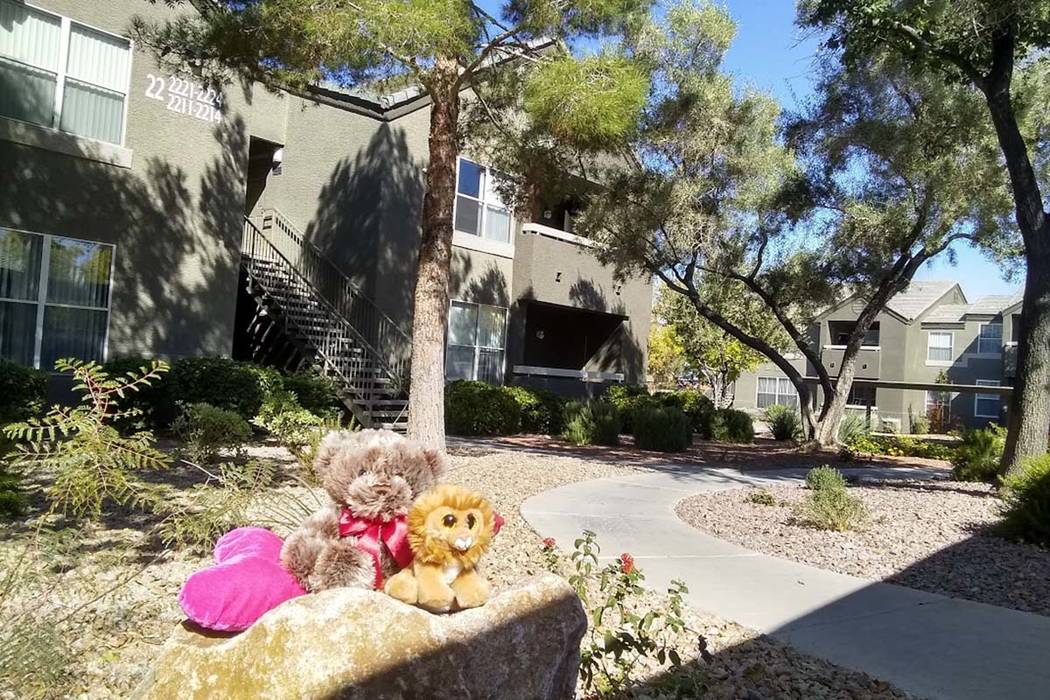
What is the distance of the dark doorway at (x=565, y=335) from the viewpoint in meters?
23.0

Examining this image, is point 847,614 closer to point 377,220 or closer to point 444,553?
point 444,553

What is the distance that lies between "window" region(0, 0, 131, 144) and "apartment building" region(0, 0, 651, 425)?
21 millimetres

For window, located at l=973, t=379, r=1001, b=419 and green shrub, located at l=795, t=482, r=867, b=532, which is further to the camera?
window, located at l=973, t=379, r=1001, b=419

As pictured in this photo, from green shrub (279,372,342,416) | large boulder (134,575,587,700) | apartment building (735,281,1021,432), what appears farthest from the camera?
apartment building (735,281,1021,432)

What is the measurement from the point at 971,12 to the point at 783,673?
31.2 ft

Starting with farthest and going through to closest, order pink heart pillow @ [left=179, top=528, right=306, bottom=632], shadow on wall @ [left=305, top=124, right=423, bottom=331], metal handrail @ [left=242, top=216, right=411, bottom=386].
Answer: shadow on wall @ [left=305, top=124, right=423, bottom=331] → metal handrail @ [left=242, top=216, right=411, bottom=386] → pink heart pillow @ [left=179, top=528, right=306, bottom=632]

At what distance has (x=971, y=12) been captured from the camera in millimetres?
10195

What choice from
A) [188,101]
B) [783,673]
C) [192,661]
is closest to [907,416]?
[188,101]

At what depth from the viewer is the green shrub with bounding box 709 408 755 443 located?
22.0 metres

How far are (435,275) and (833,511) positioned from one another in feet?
16.9

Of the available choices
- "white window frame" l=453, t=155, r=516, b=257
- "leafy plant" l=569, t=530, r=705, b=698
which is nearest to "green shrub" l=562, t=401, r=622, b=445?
"white window frame" l=453, t=155, r=516, b=257

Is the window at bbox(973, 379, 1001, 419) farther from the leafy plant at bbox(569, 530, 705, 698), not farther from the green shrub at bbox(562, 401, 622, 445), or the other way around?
the leafy plant at bbox(569, 530, 705, 698)

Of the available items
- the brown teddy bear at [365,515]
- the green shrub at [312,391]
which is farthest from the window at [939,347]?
the brown teddy bear at [365,515]

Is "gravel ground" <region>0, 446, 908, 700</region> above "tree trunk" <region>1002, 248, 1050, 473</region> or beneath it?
beneath
